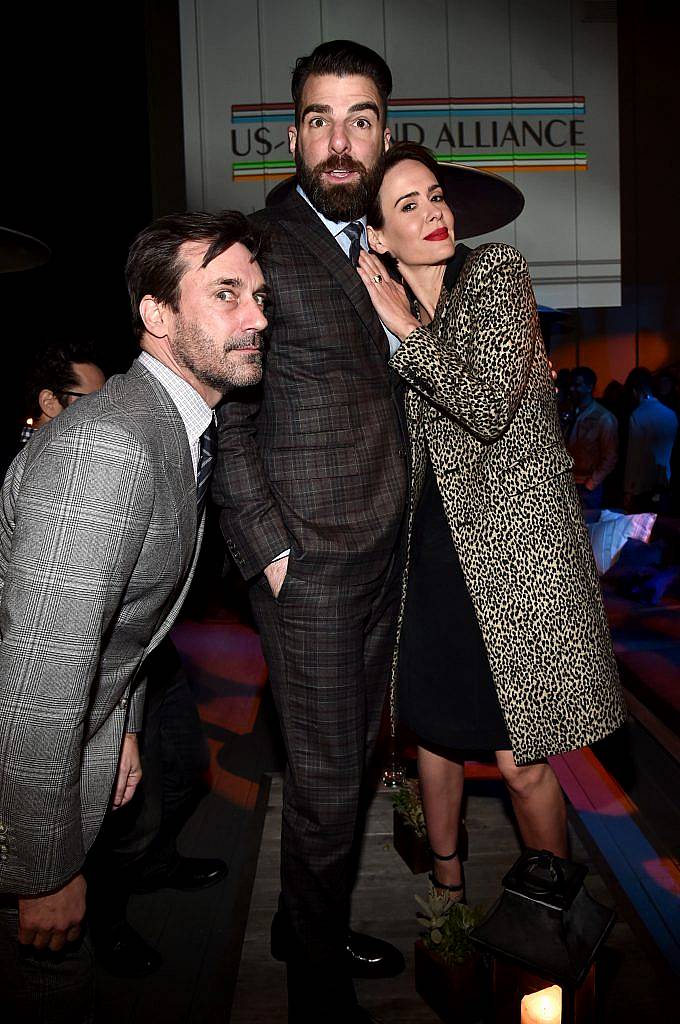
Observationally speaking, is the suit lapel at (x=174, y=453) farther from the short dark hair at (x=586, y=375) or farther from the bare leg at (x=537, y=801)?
the short dark hair at (x=586, y=375)

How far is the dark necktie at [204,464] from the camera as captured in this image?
1607 mm

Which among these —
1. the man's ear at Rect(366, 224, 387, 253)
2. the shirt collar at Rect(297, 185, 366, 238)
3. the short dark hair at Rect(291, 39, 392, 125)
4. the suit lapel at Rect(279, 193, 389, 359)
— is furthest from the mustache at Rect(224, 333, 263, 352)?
the short dark hair at Rect(291, 39, 392, 125)

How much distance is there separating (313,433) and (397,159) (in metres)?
0.71

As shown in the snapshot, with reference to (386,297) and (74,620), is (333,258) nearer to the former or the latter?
(386,297)

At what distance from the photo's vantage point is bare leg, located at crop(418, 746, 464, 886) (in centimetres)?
214

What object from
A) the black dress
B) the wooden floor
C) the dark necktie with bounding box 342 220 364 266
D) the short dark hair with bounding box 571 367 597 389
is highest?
the short dark hair with bounding box 571 367 597 389

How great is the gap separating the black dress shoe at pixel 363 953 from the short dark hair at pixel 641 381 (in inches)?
203

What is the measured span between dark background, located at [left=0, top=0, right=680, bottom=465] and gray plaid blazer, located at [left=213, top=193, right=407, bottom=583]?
6.80ft

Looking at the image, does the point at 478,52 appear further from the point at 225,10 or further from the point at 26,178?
the point at 26,178

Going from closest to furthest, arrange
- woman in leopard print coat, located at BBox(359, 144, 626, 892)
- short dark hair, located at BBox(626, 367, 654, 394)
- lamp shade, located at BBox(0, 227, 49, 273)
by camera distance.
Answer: woman in leopard print coat, located at BBox(359, 144, 626, 892) < lamp shade, located at BBox(0, 227, 49, 273) < short dark hair, located at BBox(626, 367, 654, 394)

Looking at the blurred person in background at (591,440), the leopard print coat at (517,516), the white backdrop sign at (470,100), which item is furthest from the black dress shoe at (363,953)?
the blurred person in background at (591,440)

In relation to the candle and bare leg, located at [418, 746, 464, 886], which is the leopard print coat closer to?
bare leg, located at [418, 746, 464, 886]

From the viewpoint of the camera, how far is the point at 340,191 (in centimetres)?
189

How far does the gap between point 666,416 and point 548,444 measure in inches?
190
